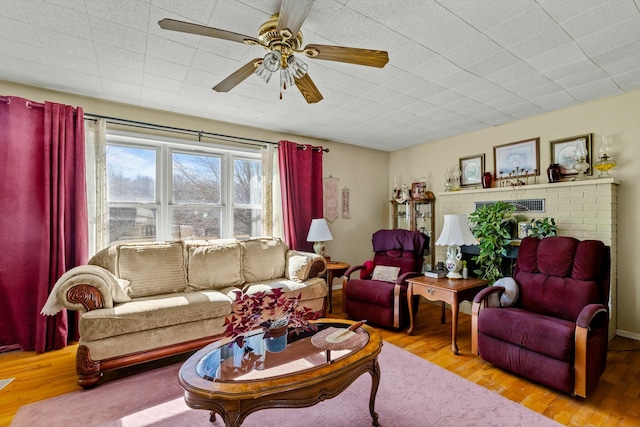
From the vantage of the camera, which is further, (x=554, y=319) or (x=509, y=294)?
(x=509, y=294)

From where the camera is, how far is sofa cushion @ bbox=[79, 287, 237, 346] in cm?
219

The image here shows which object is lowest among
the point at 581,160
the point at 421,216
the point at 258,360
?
the point at 258,360

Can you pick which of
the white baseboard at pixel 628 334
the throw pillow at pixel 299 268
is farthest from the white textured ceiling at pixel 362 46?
the white baseboard at pixel 628 334

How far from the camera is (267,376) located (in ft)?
4.85

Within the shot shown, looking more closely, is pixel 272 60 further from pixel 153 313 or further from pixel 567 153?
pixel 567 153

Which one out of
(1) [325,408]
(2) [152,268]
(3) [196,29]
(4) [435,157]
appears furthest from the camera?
(4) [435,157]

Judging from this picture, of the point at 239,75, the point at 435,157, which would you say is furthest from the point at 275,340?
the point at 435,157

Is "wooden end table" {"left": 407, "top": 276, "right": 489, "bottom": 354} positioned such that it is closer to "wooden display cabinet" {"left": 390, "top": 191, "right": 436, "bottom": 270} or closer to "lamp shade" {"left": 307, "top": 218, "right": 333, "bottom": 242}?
"lamp shade" {"left": 307, "top": 218, "right": 333, "bottom": 242}

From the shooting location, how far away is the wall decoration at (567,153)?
3.23m

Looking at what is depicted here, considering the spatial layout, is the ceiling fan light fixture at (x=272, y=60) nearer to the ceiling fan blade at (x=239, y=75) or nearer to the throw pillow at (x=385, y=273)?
the ceiling fan blade at (x=239, y=75)

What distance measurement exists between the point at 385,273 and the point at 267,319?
86.0 inches

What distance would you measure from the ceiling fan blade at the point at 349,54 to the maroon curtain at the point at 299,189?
2365mm

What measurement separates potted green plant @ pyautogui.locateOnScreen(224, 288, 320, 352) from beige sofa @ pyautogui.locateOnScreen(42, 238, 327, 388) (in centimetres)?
91

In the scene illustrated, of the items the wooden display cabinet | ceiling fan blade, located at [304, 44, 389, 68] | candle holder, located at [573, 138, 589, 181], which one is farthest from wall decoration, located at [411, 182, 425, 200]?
ceiling fan blade, located at [304, 44, 389, 68]
